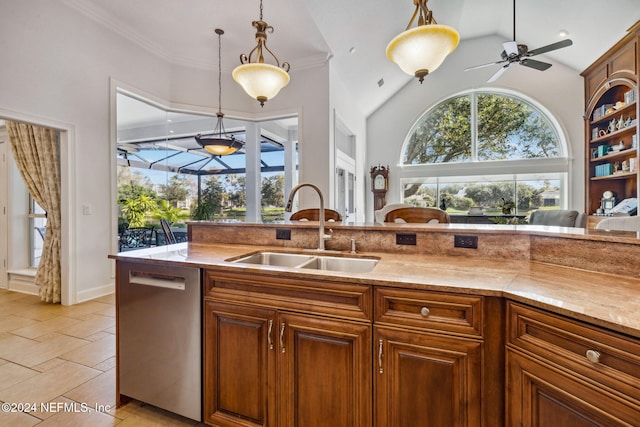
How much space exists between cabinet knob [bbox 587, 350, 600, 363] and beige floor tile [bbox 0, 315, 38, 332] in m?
4.16

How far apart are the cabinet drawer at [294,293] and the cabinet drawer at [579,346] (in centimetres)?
53

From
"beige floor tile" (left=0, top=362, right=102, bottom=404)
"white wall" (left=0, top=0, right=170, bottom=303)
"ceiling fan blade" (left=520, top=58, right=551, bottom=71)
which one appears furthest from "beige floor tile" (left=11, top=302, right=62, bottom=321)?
"ceiling fan blade" (left=520, top=58, right=551, bottom=71)

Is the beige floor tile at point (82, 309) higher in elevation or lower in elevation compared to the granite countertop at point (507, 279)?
lower

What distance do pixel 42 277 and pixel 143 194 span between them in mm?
1662

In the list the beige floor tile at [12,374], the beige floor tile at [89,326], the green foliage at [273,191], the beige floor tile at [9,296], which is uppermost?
the green foliage at [273,191]

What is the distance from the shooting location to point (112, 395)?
1901 mm

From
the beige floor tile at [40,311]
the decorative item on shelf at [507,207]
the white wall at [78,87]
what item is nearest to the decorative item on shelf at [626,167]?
the decorative item on shelf at [507,207]

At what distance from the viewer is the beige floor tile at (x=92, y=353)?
230 cm

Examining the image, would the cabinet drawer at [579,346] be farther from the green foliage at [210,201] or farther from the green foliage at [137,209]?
the green foliage at [210,201]

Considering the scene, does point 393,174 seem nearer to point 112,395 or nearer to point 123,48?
point 123,48

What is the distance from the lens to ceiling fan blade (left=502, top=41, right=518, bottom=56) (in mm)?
3942

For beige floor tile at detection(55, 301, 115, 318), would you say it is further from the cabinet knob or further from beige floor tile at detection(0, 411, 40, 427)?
the cabinet knob

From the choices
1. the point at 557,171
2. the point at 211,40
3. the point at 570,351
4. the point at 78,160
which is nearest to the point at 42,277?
the point at 78,160

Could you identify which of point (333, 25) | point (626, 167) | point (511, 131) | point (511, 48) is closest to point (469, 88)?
point (511, 131)
